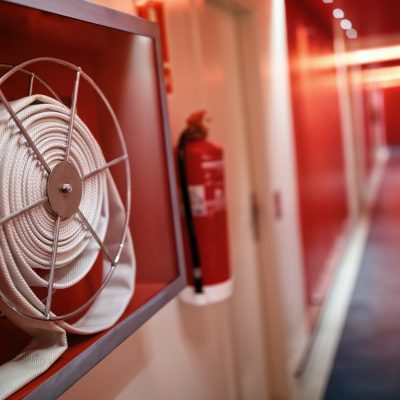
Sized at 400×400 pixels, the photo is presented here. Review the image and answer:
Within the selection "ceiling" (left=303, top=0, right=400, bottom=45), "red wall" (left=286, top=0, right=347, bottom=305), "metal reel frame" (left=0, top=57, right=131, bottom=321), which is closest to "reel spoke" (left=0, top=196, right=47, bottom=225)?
"metal reel frame" (left=0, top=57, right=131, bottom=321)

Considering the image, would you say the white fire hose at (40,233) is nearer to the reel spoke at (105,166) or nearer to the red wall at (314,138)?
the reel spoke at (105,166)

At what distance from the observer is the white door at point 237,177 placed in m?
2.16

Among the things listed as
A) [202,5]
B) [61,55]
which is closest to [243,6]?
[202,5]

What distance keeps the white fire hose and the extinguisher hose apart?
511 millimetres

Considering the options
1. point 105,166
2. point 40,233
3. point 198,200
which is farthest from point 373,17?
point 40,233

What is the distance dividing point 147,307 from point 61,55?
54 cm

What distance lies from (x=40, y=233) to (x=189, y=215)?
2.62ft

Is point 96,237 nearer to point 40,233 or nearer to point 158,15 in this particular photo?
point 40,233

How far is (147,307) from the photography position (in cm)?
115

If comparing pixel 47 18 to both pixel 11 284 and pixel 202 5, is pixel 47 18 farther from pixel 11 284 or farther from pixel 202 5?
pixel 202 5

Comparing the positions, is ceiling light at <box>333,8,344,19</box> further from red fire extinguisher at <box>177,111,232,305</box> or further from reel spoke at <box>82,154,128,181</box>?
reel spoke at <box>82,154,128,181</box>

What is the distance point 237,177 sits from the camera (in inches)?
94.2

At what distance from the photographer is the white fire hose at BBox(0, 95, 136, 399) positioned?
812 mm

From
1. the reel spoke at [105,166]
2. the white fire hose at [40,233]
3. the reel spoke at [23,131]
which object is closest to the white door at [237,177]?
the reel spoke at [105,166]
